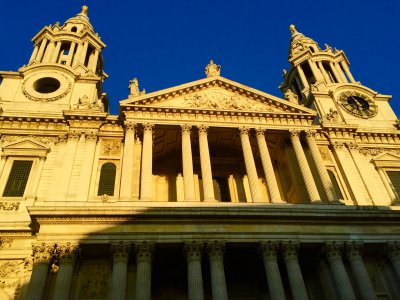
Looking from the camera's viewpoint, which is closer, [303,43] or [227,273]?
[227,273]

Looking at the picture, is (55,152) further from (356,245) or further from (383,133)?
(383,133)

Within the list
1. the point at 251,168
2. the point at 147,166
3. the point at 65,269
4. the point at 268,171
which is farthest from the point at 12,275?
the point at 268,171

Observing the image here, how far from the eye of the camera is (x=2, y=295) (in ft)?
62.2

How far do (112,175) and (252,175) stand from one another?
837 centimetres

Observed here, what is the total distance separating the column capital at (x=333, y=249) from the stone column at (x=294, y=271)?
159cm

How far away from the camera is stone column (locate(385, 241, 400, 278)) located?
21.2 metres

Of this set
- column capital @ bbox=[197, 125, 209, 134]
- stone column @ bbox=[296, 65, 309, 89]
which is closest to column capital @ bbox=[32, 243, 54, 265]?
column capital @ bbox=[197, 125, 209, 134]

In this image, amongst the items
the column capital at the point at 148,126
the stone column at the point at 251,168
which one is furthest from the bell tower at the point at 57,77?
the stone column at the point at 251,168

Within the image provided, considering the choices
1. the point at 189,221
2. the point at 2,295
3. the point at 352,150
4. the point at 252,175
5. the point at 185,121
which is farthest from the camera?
the point at 352,150

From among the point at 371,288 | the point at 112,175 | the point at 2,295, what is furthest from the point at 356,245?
the point at 2,295

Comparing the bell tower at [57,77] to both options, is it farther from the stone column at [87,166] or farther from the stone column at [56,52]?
the stone column at [87,166]

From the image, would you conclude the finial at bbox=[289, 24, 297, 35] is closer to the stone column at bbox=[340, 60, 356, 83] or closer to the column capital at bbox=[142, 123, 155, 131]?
the stone column at bbox=[340, 60, 356, 83]

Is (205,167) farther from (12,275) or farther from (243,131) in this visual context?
(12,275)

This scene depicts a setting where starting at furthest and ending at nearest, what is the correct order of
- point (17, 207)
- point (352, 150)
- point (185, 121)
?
point (352, 150) → point (185, 121) → point (17, 207)
